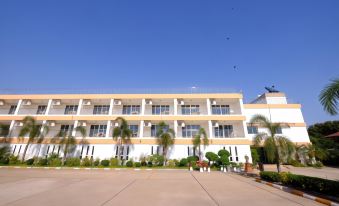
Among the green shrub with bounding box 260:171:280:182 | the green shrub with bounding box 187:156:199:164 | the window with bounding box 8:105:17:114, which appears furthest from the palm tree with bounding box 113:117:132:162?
the window with bounding box 8:105:17:114

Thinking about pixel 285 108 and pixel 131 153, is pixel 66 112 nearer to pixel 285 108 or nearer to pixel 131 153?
pixel 131 153

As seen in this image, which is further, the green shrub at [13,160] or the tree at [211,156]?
the green shrub at [13,160]

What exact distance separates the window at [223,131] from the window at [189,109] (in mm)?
4191

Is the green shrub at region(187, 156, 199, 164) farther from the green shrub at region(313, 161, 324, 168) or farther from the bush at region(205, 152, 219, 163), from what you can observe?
the green shrub at region(313, 161, 324, 168)

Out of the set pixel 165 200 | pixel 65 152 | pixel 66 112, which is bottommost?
pixel 165 200

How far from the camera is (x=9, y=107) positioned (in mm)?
30516

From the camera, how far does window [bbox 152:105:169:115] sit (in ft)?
93.9

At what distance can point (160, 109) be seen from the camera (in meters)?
29.0

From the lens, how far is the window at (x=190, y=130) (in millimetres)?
26797

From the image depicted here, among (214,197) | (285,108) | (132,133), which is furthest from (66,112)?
(285,108)

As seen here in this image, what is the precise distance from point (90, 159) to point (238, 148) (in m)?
21.0

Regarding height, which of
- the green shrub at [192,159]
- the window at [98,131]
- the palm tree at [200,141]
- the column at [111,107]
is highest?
the column at [111,107]

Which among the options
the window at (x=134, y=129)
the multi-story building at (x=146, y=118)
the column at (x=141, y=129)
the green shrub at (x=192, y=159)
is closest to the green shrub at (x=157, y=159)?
the multi-story building at (x=146, y=118)

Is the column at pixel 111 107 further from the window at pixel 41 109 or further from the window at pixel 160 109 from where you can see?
the window at pixel 41 109
